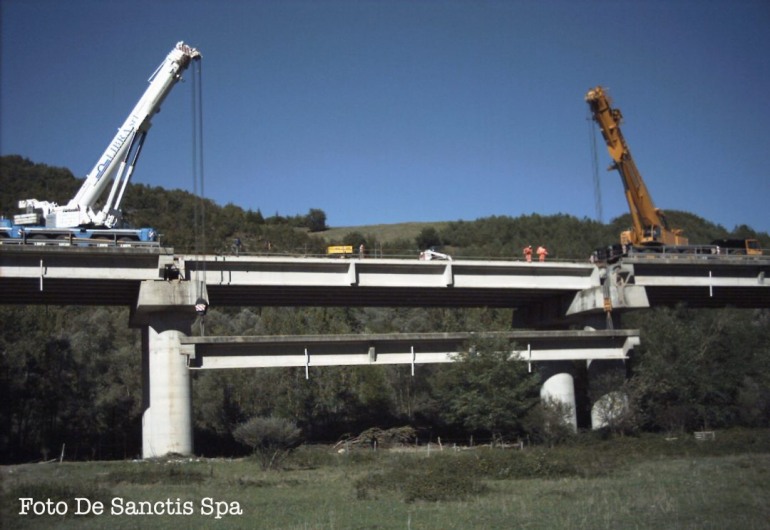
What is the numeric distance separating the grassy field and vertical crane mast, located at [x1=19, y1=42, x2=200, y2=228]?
14663 mm

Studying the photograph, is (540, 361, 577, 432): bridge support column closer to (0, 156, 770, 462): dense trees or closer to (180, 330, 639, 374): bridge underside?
(0, 156, 770, 462): dense trees

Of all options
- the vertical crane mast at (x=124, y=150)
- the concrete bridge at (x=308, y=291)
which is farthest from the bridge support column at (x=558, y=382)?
the vertical crane mast at (x=124, y=150)

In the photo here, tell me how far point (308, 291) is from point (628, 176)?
77.5 ft

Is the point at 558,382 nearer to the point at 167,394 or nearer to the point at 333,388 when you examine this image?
the point at 333,388

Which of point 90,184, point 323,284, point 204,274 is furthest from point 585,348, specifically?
point 90,184

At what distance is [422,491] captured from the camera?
21.8 meters

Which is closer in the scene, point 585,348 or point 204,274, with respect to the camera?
point 204,274

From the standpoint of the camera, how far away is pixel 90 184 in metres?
42.3

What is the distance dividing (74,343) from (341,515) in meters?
37.1

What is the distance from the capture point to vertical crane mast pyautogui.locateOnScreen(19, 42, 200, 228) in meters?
41.9

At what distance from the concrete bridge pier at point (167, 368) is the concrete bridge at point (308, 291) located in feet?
0.15

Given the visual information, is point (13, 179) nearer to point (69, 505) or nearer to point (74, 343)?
point (74, 343)

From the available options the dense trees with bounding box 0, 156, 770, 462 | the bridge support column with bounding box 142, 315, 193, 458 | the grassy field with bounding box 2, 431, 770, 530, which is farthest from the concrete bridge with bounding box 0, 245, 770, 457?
the grassy field with bounding box 2, 431, 770, 530

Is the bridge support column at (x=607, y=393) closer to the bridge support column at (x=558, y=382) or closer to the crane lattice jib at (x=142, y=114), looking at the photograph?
the bridge support column at (x=558, y=382)
